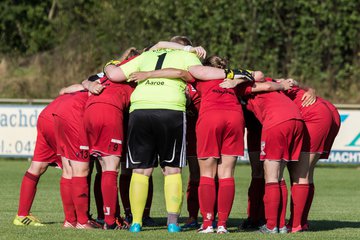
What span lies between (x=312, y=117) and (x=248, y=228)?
1433 mm

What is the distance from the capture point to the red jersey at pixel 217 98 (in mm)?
10789

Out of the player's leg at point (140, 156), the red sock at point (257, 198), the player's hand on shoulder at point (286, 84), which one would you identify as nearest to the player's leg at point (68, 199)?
the player's leg at point (140, 156)

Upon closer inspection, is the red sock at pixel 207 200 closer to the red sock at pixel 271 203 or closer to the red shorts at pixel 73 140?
the red sock at pixel 271 203

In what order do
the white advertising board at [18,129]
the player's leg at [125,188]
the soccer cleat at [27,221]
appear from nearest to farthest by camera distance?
the soccer cleat at [27,221]
the player's leg at [125,188]
the white advertising board at [18,129]

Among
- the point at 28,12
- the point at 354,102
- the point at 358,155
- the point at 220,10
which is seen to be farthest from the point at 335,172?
the point at 28,12

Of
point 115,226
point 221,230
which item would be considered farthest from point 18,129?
point 221,230

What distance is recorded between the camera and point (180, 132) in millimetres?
10703

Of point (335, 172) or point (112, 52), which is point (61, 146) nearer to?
point (335, 172)

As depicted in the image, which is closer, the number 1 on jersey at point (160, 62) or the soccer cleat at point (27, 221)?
the number 1 on jersey at point (160, 62)

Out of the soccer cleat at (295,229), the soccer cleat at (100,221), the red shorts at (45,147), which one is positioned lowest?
the soccer cleat at (100,221)

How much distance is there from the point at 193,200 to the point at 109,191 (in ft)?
4.66

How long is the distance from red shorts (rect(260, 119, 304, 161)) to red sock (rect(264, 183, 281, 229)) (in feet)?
0.99

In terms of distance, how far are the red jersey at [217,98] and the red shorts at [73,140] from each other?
136 cm

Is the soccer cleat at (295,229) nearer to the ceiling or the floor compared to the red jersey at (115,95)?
nearer to the floor
